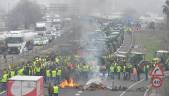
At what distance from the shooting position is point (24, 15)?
93.9 m

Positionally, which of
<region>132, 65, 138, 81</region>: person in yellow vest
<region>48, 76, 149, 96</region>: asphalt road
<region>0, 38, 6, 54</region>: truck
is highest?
<region>0, 38, 6, 54</region>: truck

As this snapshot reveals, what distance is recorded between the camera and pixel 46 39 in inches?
2904

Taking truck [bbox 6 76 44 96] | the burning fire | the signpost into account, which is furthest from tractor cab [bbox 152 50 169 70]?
the signpost

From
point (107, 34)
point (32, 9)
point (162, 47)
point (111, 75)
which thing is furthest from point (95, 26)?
point (32, 9)

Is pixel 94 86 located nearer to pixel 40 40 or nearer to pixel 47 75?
pixel 47 75

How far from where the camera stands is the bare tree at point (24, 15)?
92.7 meters

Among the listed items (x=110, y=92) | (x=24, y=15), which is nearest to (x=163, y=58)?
(x=110, y=92)

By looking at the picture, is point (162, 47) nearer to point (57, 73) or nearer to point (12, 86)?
point (57, 73)

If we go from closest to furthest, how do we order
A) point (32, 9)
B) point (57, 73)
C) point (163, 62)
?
point (57, 73) < point (163, 62) < point (32, 9)

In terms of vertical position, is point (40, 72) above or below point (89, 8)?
below

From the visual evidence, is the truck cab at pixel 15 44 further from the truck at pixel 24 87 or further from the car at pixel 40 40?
the truck at pixel 24 87

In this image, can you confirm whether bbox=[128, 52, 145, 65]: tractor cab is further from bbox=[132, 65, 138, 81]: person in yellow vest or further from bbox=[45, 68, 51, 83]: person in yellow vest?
bbox=[45, 68, 51, 83]: person in yellow vest

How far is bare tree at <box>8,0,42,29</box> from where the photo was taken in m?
92.7

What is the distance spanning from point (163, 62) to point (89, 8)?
7.16m
